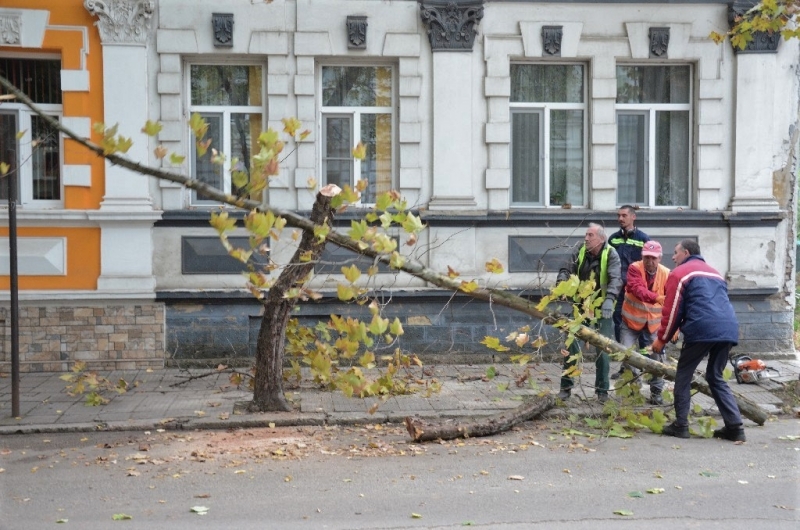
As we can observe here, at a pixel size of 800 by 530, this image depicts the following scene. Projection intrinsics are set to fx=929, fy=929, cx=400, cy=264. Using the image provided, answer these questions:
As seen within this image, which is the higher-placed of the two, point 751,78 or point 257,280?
point 751,78

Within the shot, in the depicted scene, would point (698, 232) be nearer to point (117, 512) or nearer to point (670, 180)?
point (670, 180)

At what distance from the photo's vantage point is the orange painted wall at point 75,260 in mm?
12742

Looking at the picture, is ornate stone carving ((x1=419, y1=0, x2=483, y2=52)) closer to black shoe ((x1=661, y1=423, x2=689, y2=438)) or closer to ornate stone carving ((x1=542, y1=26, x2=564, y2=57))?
ornate stone carving ((x1=542, y1=26, x2=564, y2=57))

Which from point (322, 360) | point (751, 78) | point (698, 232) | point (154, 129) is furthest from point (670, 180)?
point (154, 129)

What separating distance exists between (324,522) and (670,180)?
9.63m

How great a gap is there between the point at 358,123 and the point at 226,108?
1.92 metres

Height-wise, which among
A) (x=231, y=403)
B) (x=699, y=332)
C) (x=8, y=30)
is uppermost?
Answer: (x=8, y=30)

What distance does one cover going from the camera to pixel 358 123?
44.6ft

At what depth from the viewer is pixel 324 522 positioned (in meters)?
6.05

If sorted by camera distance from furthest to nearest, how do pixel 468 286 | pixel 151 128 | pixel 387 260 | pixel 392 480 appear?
1. pixel 468 286
2. pixel 387 260
3. pixel 392 480
4. pixel 151 128

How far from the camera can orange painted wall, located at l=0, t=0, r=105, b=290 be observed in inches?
499

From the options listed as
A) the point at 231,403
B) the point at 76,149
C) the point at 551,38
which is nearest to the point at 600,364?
the point at 231,403

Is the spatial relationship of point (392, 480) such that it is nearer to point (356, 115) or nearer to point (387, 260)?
point (387, 260)

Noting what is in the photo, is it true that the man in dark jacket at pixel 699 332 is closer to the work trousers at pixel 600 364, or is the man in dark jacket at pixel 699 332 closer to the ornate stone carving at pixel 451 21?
the work trousers at pixel 600 364
